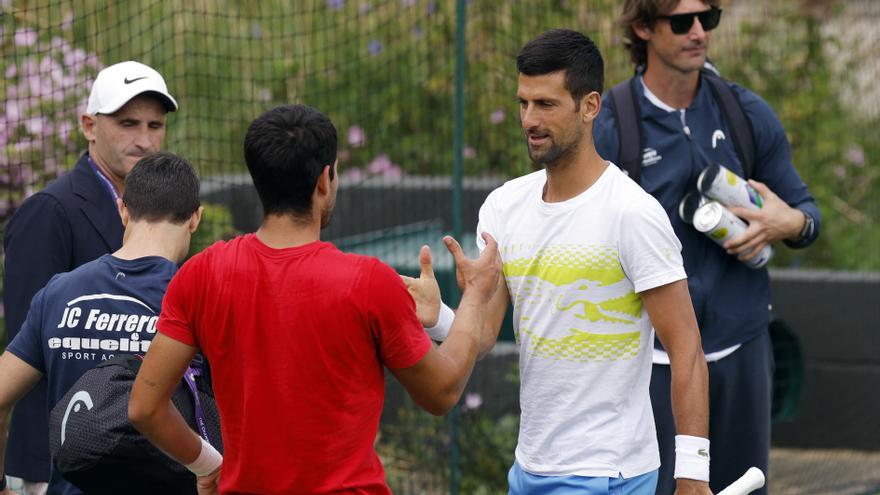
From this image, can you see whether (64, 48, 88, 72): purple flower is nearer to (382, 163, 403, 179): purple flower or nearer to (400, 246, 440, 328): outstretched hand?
(382, 163, 403, 179): purple flower

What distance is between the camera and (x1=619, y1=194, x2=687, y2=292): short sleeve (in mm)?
3732

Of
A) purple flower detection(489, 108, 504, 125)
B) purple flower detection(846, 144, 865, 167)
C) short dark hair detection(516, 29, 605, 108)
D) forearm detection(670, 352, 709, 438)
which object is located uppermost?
short dark hair detection(516, 29, 605, 108)

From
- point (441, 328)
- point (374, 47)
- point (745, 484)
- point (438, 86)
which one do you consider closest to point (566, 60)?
point (441, 328)

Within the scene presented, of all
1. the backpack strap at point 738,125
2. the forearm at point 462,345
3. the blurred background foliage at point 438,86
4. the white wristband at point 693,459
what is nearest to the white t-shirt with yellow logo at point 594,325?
the white wristband at point 693,459

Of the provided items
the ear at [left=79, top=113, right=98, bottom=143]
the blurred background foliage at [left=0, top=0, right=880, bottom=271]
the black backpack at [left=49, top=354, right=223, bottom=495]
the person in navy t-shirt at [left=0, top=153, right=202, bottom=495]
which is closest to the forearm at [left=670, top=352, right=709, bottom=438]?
the black backpack at [left=49, top=354, right=223, bottom=495]

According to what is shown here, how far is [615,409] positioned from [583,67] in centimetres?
100

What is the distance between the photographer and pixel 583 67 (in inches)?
157

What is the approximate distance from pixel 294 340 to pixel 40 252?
156cm

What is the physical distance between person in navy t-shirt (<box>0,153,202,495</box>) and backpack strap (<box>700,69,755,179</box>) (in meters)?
2.05

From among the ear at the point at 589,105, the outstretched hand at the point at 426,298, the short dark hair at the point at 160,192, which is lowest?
the outstretched hand at the point at 426,298

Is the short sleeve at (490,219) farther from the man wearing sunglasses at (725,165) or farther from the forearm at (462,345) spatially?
the man wearing sunglasses at (725,165)

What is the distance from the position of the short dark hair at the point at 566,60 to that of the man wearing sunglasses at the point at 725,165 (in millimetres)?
872

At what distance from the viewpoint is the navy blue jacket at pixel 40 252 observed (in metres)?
4.37

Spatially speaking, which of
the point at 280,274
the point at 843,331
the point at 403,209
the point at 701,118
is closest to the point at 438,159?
the point at 403,209
